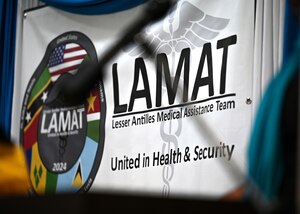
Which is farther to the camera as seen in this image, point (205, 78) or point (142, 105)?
point (142, 105)

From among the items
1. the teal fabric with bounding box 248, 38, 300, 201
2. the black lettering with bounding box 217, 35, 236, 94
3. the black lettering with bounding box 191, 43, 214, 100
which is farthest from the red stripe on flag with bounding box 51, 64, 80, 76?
the teal fabric with bounding box 248, 38, 300, 201

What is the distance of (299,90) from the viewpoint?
1.36 meters

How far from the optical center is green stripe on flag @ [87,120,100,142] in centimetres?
403

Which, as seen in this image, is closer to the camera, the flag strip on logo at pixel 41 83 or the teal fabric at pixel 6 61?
the flag strip on logo at pixel 41 83

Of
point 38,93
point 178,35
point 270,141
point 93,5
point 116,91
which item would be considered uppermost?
point 93,5

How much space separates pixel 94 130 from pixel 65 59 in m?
0.56

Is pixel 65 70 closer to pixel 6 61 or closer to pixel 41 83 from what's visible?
pixel 41 83

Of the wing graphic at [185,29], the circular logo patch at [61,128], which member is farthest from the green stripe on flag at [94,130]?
the wing graphic at [185,29]

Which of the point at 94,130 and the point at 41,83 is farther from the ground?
the point at 41,83

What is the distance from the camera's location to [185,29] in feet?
11.7

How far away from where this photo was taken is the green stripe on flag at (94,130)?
4.03m

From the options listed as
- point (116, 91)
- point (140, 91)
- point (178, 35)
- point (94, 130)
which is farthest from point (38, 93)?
point (178, 35)

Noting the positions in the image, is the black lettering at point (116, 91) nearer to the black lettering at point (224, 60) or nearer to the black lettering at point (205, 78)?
the black lettering at point (205, 78)

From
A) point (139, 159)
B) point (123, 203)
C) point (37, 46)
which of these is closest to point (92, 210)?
point (123, 203)
